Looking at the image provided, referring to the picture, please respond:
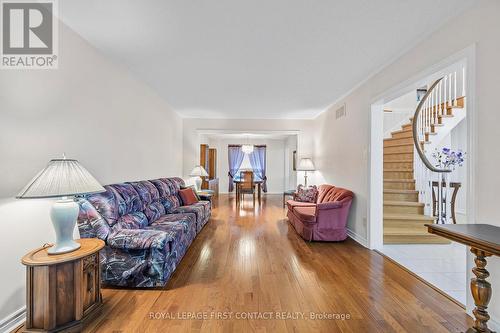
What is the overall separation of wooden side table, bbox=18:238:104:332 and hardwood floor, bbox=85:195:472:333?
19 cm

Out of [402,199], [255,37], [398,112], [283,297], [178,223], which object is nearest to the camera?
[283,297]

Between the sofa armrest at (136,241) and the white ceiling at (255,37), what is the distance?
6.71ft

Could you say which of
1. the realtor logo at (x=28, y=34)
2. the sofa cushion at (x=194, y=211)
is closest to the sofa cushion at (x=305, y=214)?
the sofa cushion at (x=194, y=211)

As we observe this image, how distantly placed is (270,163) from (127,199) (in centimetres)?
733

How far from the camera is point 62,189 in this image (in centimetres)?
154

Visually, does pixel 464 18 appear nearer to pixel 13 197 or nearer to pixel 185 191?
pixel 13 197

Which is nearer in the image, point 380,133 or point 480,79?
point 480,79

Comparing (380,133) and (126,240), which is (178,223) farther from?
(380,133)

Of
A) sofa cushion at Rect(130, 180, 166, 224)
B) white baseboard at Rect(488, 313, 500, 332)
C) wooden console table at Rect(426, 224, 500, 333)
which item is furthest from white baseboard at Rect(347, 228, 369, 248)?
sofa cushion at Rect(130, 180, 166, 224)

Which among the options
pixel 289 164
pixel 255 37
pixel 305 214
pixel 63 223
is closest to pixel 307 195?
pixel 305 214

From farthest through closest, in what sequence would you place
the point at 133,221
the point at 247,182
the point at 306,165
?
the point at 247,182, the point at 306,165, the point at 133,221

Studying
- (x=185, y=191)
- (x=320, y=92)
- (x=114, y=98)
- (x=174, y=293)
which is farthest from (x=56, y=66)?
(x=320, y=92)

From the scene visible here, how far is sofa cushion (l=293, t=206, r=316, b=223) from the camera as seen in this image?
11.5 feet

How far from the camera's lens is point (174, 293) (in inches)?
83.4
